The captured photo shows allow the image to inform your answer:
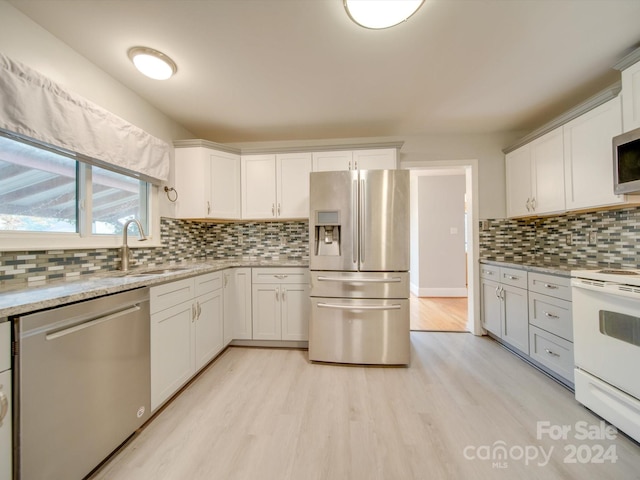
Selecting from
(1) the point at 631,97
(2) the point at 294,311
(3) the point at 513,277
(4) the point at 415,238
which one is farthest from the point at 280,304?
(4) the point at 415,238

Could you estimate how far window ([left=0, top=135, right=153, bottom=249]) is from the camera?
4.32 feet

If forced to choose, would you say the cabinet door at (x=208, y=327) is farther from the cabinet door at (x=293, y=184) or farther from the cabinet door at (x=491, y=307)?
the cabinet door at (x=491, y=307)

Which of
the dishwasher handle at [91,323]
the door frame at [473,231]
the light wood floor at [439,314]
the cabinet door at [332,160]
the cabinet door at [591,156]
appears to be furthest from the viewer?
the light wood floor at [439,314]

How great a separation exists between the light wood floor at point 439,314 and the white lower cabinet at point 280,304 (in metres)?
1.60

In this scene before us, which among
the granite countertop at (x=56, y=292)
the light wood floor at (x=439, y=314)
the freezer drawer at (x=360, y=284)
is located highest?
the granite countertop at (x=56, y=292)

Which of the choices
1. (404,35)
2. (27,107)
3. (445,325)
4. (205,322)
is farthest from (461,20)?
(445,325)

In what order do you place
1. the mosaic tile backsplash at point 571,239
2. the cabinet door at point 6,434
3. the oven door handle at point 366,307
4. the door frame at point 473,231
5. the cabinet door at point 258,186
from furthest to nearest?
the door frame at point 473,231 → the cabinet door at point 258,186 → the oven door handle at point 366,307 → the mosaic tile backsplash at point 571,239 → the cabinet door at point 6,434

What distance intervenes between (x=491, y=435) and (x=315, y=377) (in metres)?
1.21

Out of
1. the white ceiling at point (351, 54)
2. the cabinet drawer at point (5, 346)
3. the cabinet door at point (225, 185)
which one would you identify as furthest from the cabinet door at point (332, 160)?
the cabinet drawer at point (5, 346)

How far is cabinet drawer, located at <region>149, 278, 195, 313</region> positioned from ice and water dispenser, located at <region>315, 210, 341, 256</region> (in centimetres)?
110

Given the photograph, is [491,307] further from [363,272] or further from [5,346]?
[5,346]

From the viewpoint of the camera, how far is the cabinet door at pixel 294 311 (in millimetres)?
2500

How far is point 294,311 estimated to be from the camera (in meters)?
2.51

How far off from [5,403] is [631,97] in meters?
3.58
